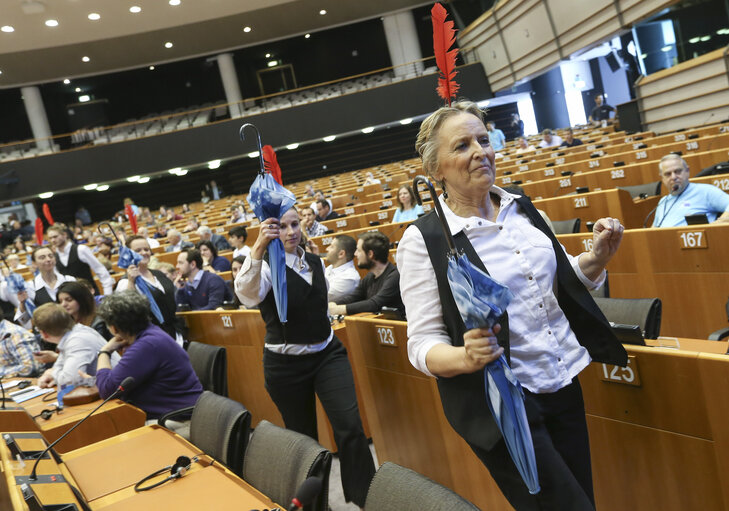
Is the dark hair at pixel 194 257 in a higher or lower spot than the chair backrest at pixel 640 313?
higher

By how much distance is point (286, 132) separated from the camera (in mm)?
19641

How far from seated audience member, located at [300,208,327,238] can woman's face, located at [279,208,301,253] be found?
455cm

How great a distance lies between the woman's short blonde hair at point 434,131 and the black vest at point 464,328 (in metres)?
0.15

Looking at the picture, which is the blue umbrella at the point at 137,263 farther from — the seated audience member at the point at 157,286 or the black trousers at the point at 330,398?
the black trousers at the point at 330,398

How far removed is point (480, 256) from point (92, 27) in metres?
19.1

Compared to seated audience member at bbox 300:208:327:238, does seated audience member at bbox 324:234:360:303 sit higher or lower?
lower

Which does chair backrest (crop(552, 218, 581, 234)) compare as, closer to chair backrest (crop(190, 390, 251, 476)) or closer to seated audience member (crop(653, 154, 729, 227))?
seated audience member (crop(653, 154, 729, 227))

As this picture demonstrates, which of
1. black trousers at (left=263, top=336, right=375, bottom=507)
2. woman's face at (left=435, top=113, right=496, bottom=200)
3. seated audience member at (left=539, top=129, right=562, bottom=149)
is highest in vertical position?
seated audience member at (left=539, top=129, right=562, bottom=149)

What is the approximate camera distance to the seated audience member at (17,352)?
4.41 metres

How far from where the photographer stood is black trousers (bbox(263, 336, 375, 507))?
2680mm

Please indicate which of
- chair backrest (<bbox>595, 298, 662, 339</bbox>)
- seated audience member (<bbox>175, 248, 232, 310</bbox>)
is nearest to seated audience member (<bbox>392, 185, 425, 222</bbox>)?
seated audience member (<bbox>175, 248, 232, 310</bbox>)

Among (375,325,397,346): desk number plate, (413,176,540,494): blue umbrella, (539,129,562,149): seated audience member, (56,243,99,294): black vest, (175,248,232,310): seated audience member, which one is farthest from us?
(539,129,562,149): seated audience member

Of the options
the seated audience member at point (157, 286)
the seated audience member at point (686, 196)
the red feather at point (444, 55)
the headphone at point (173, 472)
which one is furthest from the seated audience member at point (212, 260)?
the red feather at point (444, 55)

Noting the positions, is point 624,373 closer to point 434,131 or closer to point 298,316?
point 434,131
